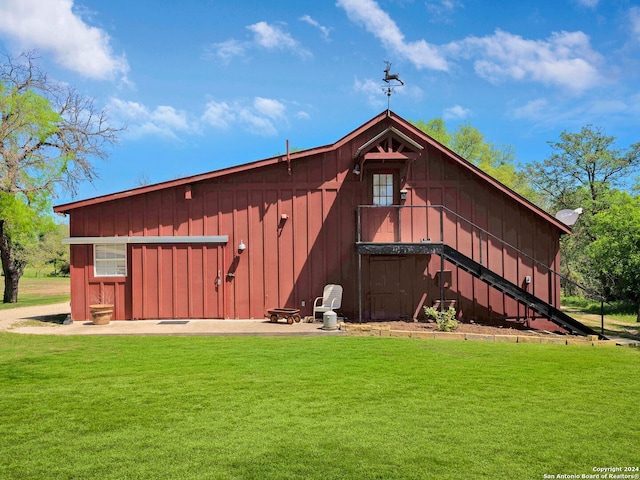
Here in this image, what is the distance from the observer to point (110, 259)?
14344mm

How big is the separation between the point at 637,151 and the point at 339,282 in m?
21.9

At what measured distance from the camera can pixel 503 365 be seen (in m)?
8.74

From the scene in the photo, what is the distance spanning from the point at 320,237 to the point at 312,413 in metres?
8.89

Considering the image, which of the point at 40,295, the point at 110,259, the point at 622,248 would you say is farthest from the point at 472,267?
the point at 40,295

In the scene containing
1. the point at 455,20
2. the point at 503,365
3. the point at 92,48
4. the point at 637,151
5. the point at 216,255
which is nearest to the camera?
the point at 503,365

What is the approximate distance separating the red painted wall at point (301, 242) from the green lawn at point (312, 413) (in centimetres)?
446

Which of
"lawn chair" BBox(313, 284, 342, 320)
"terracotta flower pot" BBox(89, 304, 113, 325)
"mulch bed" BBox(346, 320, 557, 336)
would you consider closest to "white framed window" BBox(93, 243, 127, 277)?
"terracotta flower pot" BBox(89, 304, 113, 325)

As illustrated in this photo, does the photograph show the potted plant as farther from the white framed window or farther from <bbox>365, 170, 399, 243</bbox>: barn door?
<bbox>365, 170, 399, 243</bbox>: barn door

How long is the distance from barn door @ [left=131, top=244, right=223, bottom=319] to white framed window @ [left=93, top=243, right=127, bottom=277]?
15.5 inches

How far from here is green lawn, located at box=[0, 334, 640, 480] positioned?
15.0 ft

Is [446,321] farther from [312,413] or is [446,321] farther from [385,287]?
[312,413]

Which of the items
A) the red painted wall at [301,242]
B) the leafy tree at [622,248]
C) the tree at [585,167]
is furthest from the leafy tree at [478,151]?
the red painted wall at [301,242]

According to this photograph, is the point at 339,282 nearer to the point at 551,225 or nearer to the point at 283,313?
the point at 283,313

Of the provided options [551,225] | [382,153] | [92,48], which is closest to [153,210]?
[382,153]
